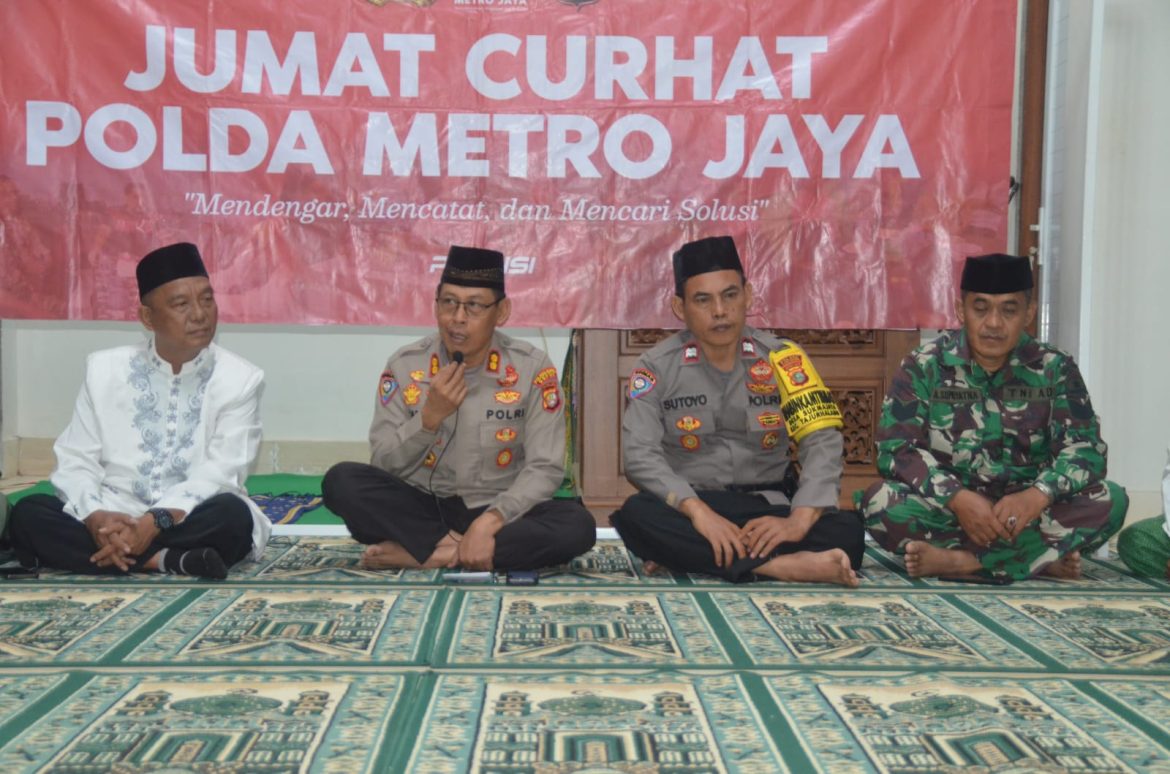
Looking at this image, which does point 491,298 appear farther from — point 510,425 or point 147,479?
point 147,479

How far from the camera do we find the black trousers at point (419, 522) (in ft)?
9.82

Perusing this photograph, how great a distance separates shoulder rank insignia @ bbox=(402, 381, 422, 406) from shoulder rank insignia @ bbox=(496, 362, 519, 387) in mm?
224

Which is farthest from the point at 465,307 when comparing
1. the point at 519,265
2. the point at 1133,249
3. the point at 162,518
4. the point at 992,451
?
the point at 1133,249

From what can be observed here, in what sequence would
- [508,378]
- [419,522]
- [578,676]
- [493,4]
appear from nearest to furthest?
[578,676]
[419,522]
[508,378]
[493,4]

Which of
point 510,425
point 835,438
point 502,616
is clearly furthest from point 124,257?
point 835,438

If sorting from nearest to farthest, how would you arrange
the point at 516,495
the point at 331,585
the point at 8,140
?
1. the point at 331,585
2. the point at 516,495
3. the point at 8,140

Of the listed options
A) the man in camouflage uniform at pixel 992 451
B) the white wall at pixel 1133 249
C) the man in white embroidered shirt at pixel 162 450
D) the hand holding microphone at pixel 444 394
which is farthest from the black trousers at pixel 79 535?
the white wall at pixel 1133 249

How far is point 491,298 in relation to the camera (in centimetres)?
312

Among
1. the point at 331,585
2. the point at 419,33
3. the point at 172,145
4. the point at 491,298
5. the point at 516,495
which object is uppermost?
the point at 419,33

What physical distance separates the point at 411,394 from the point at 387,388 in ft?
0.33

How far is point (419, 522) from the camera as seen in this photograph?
3.10 metres

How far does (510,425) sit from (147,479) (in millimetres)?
979

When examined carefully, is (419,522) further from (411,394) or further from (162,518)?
(162,518)

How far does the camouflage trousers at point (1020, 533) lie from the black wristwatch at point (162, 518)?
6.04 ft
